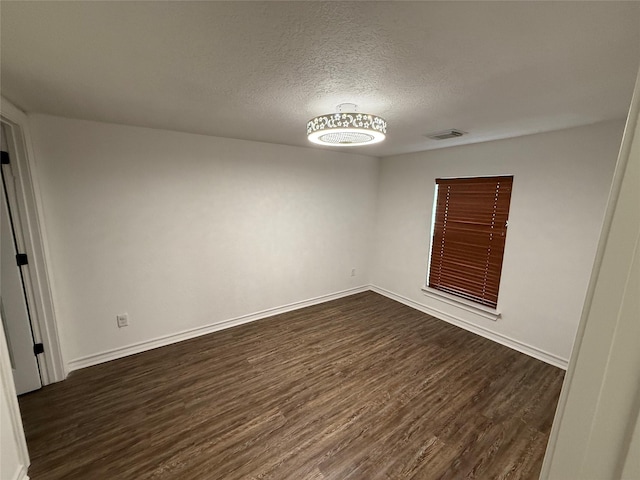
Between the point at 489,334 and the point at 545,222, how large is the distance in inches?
55.1

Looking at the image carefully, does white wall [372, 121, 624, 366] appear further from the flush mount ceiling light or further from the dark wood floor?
the flush mount ceiling light

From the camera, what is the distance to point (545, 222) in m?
2.71

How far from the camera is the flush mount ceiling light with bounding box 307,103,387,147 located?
1.80 metres

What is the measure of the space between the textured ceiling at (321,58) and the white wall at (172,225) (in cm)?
50

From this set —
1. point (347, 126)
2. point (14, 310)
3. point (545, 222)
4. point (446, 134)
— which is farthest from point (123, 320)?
point (545, 222)

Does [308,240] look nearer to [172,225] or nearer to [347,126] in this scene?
[172,225]

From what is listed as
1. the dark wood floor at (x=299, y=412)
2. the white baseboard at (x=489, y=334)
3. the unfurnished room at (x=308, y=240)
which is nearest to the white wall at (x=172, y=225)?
the unfurnished room at (x=308, y=240)

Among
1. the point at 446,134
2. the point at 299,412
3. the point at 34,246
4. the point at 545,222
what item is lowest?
the point at 299,412

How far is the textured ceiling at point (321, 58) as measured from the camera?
1.01 metres

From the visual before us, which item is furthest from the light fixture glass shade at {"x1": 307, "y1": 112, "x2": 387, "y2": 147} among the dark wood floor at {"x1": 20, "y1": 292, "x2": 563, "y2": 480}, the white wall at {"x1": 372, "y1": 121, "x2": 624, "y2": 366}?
the dark wood floor at {"x1": 20, "y1": 292, "x2": 563, "y2": 480}

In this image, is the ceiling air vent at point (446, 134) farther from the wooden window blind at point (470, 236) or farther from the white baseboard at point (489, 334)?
the white baseboard at point (489, 334)

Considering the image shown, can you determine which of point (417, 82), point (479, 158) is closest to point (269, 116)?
point (417, 82)

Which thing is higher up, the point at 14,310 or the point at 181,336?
the point at 14,310

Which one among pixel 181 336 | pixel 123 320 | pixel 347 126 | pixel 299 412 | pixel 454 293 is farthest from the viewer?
pixel 454 293
